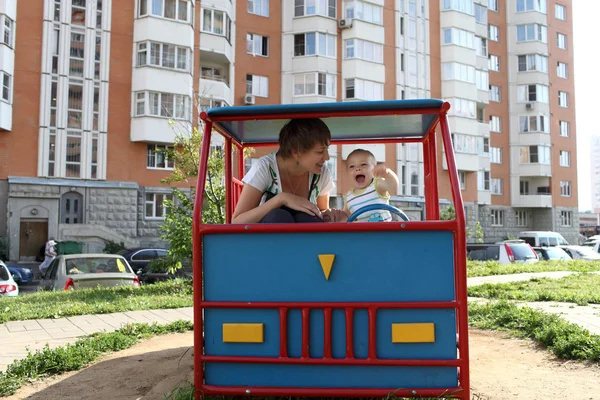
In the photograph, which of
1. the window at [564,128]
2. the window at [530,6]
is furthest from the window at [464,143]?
the window at [530,6]

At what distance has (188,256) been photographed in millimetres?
12289

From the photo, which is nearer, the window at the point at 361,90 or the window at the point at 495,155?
the window at the point at 361,90

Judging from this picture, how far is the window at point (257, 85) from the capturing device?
33.6 meters

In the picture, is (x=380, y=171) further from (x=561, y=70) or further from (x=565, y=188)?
(x=561, y=70)

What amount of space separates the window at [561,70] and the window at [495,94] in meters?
6.20

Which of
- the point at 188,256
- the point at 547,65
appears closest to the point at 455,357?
the point at 188,256

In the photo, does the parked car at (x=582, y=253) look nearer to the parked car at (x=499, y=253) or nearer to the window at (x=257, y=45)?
the parked car at (x=499, y=253)

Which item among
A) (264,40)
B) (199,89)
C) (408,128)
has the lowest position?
(408,128)

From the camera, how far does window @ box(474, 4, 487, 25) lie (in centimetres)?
4325

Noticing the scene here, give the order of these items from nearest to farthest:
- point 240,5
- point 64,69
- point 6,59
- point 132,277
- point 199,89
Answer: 1. point 132,277
2. point 6,59
3. point 64,69
4. point 199,89
5. point 240,5

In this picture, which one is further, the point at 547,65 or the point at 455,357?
the point at 547,65

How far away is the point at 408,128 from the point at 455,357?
7.55ft

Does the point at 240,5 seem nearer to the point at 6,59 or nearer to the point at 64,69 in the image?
the point at 64,69

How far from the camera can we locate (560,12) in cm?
4744
